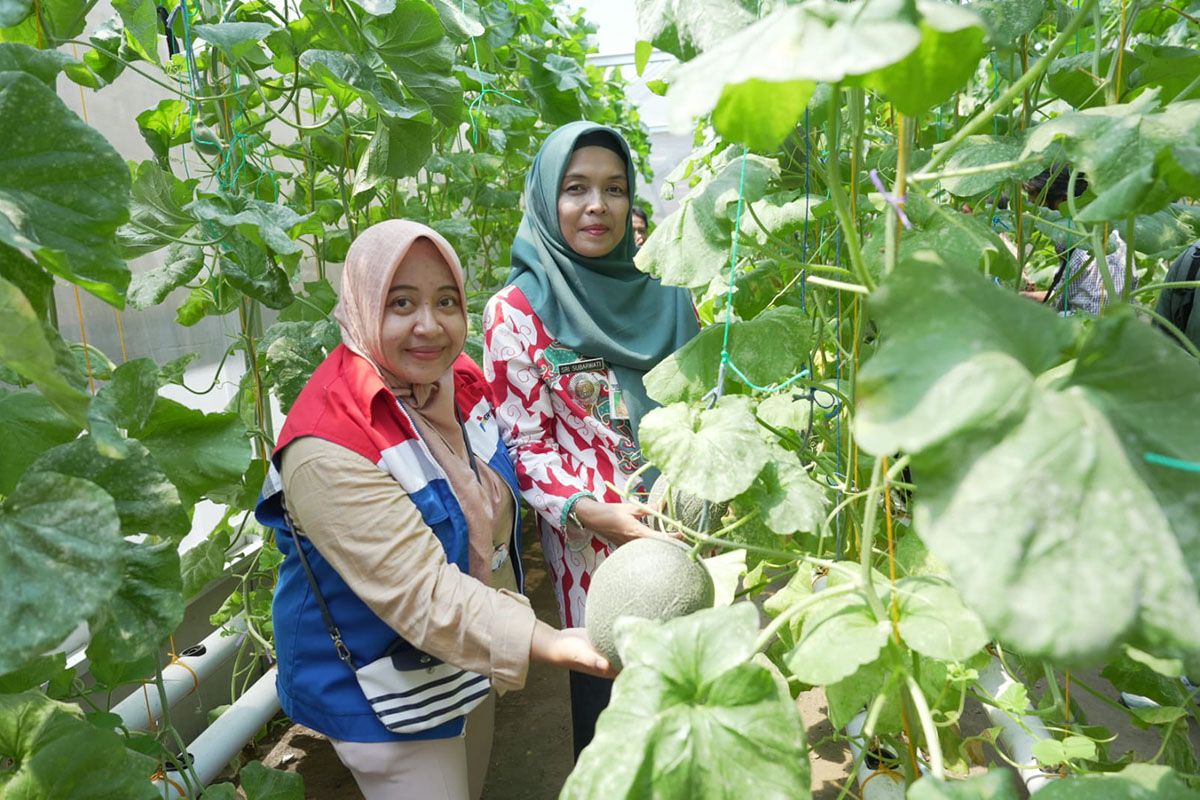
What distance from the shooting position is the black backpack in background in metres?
2.08

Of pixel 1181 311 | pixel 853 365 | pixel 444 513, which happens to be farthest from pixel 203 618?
pixel 1181 311

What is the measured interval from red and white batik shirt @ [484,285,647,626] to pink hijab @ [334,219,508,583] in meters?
0.18

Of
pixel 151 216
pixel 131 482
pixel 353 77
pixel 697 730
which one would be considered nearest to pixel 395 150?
pixel 353 77

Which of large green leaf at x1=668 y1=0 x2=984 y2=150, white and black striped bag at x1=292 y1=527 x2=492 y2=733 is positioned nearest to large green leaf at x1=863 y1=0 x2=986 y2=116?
large green leaf at x1=668 y1=0 x2=984 y2=150

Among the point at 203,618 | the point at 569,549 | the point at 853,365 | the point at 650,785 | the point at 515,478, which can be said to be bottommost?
the point at 203,618

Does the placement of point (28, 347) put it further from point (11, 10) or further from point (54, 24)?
point (54, 24)

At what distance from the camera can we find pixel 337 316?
5.63ft

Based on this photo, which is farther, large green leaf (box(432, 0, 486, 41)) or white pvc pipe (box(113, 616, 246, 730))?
large green leaf (box(432, 0, 486, 41))

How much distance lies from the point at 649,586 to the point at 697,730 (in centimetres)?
33

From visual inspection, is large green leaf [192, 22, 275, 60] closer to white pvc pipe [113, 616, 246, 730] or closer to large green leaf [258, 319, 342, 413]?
large green leaf [258, 319, 342, 413]

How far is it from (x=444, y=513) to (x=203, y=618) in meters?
1.68

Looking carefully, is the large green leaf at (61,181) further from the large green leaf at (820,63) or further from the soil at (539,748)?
the soil at (539,748)

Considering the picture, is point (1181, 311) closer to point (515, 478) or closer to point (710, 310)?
point (710, 310)

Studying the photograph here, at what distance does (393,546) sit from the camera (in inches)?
56.5
